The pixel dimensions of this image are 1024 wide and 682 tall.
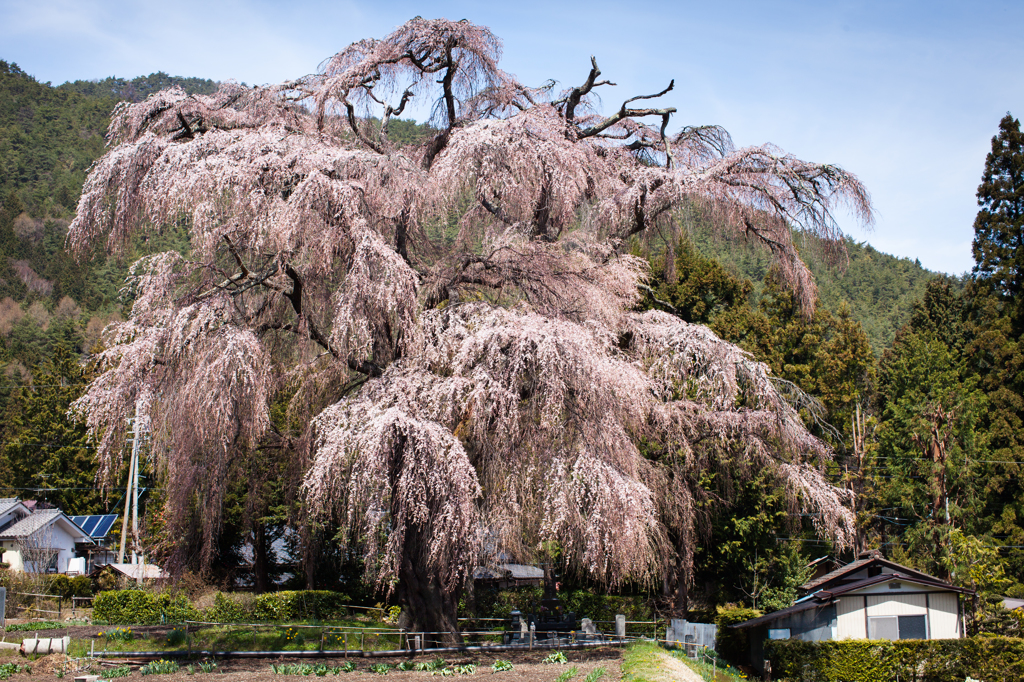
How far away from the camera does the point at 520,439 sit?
13.9 metres

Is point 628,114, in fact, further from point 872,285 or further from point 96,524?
point 872,285

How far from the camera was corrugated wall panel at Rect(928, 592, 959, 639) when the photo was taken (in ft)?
57.6

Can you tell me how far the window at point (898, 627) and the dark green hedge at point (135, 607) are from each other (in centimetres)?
1791

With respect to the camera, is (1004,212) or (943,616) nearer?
(943,616)

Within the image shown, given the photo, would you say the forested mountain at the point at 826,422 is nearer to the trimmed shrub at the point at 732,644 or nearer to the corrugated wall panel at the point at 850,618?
the trimmed shrub at the point at 732,644

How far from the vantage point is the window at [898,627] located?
17703 mm

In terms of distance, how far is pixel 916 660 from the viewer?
54.0 ft

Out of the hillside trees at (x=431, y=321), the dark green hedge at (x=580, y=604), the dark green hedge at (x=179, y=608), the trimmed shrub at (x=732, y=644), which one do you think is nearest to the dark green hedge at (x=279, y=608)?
the dark green hedge at (x=179, y=608)

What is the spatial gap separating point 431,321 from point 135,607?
49.8 ft

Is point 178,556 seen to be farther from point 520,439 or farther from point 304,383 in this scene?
point 520,439

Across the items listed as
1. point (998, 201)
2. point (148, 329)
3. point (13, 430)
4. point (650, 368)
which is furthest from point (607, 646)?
point (13, 430)

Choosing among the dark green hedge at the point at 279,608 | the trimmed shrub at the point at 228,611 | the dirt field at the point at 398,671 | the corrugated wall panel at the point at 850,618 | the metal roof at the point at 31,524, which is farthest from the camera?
the metal roof at the point at 31,524

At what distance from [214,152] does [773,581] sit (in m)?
20.4

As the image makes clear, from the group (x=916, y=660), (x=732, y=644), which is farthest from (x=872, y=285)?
(x=916, y=660)
